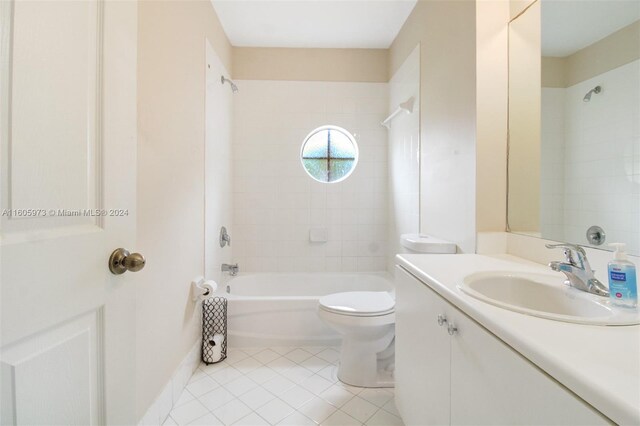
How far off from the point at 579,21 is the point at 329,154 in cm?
209

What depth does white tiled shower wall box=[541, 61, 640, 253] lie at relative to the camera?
89 centimetres

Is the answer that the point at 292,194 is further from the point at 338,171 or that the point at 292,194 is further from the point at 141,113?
the point at 141,113

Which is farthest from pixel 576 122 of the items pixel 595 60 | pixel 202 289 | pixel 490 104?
pixel 202 289

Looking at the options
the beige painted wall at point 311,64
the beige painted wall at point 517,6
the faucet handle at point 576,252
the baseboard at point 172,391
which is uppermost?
the beige painted wall at point 311,64

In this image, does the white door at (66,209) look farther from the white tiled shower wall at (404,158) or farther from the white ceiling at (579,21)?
the white tiled shower wall at (404,158)

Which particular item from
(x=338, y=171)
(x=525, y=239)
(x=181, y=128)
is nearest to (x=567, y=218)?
(x=525, y=239)

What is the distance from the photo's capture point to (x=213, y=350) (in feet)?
6.26

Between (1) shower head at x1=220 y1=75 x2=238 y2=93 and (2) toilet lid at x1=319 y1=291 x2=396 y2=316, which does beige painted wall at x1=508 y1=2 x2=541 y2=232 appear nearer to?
(2) toilet lid at x1=319 y1=291 x2=396 y2=316

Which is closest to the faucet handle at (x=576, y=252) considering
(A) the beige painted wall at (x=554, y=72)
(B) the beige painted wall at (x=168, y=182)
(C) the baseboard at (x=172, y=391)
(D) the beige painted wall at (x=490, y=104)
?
(D) the beige painted wall at (x=490, y=104)

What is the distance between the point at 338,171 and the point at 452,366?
233cm

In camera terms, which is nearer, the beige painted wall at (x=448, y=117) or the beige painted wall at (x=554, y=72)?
the beige painted wall at (x=554, y=72)

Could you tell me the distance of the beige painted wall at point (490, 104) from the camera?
54.7 inches

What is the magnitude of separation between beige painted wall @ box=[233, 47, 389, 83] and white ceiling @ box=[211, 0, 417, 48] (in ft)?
0.21

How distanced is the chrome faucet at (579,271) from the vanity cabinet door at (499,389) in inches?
14.8
